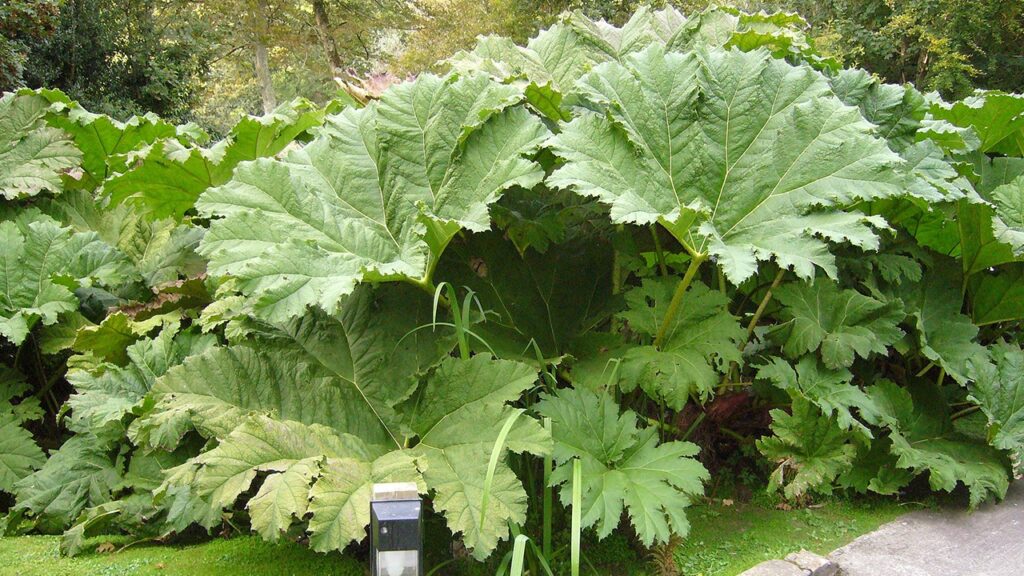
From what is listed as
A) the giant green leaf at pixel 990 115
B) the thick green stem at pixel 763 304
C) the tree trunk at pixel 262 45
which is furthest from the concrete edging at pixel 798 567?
the tree trunk at pixel 262 45

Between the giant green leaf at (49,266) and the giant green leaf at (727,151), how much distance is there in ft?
6.40

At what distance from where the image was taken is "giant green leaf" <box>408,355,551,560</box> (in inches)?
69.4

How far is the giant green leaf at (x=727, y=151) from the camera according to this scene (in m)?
2.13

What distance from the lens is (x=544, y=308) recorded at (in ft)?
8.29

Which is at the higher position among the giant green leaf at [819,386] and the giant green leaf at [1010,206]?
the giant green leaf at [1010,206]

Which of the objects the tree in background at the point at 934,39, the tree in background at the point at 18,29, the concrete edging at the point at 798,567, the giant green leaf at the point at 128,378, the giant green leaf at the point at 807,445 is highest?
the tree in background at the point at 934,39

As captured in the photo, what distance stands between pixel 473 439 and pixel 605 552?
549 millimetres

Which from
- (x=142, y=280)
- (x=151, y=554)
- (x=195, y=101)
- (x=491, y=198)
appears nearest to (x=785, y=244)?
(x=491, y=198)

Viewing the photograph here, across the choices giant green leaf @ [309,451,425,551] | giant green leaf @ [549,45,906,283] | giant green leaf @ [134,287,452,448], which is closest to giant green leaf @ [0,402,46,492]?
giant green leaf @ [134,287,452,448]

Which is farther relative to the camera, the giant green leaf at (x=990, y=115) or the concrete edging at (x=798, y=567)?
the giant green leaf at (x=990, y=115)

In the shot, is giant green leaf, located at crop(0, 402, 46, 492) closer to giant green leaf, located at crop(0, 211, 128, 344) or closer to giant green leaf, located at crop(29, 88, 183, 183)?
giant green leaf, located at crop(0, 211, 128, 344)

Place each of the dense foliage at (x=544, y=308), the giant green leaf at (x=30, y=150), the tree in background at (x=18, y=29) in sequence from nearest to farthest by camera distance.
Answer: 1. the dense foliage at (x=544, y=308)
2. the giant green leaf at (x=30, y=150)
3. the tree in background at (x=18, y=29)

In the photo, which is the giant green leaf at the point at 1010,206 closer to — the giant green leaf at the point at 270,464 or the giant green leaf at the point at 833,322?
the giant green leaf at the point at 833,322

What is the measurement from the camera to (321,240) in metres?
2.16
